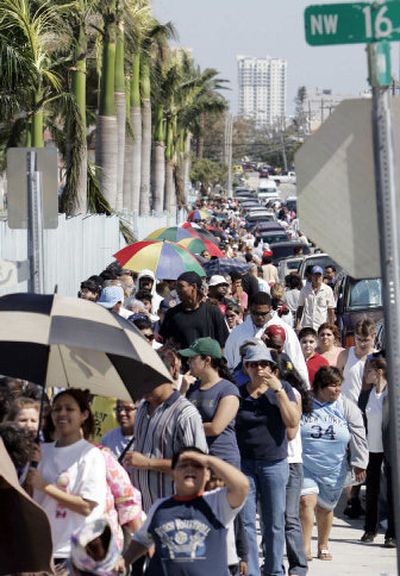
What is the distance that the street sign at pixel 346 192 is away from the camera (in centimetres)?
557

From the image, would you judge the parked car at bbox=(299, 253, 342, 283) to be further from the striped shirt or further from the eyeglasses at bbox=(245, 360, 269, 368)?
the striped shirt

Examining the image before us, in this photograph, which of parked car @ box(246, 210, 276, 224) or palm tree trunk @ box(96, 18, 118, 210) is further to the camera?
parked car @ box(246, 210, 276, 224)

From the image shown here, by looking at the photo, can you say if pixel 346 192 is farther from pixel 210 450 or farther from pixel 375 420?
pixel 375 420

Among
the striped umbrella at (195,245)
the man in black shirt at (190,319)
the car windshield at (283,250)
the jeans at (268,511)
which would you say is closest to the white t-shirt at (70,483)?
the jeans at (268,511)

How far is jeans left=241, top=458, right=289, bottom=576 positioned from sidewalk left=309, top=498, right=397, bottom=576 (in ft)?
3.51

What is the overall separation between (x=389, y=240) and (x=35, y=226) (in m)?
5.54

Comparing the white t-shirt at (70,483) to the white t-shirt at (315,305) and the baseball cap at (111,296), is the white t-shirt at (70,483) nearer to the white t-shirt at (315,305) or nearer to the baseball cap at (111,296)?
the baseball cap at (111,296)

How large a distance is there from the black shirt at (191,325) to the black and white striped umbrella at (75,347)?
484cm

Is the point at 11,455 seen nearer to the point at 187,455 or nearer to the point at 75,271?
the point at 187,455

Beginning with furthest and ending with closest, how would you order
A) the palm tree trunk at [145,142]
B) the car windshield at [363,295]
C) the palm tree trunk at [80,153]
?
the palm tree trunk at [145,142] → the palm tree trunk at [80,153] → the car windshield at [363,295]

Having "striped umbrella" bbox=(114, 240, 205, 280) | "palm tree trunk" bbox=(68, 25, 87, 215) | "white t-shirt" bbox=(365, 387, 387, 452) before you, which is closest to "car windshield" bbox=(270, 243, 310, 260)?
"palm tree trunk" bbox=(68, 25, 87, 215)

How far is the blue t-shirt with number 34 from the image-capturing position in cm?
1159

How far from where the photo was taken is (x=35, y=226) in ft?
34.9

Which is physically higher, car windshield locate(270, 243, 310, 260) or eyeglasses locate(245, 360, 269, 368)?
car windshield locate(270, 243, 310, 260)
